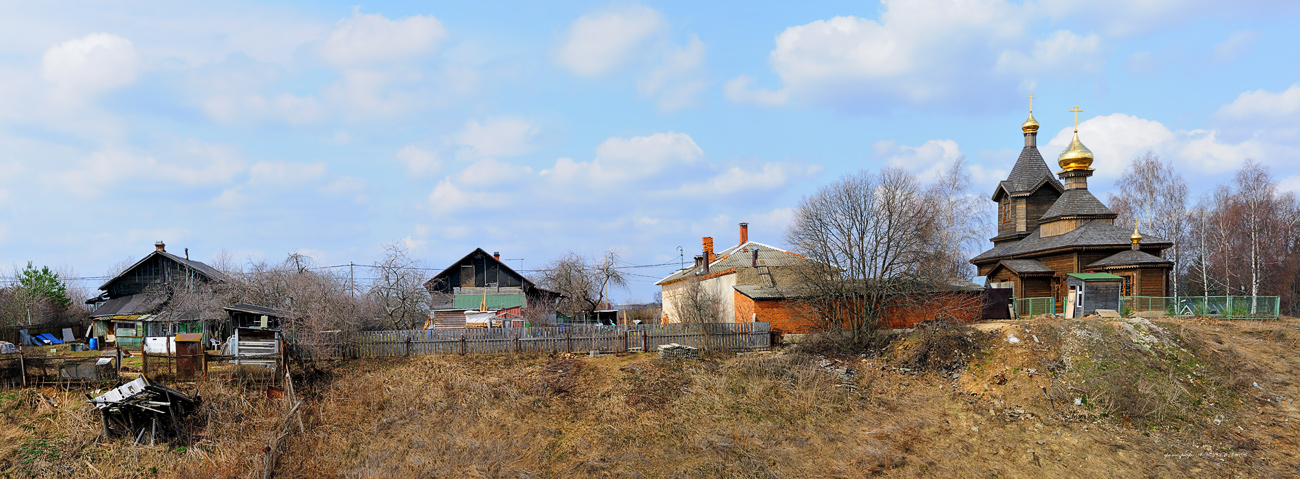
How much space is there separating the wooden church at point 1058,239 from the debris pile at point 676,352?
19000 millimetres

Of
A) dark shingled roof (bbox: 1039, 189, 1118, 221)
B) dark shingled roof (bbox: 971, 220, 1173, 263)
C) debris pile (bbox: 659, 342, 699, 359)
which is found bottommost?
debris pile (bbox: 659, 342, 699, 359)

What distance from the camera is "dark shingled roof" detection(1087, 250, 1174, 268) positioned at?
101 ft

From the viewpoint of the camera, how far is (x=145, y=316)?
3775cm

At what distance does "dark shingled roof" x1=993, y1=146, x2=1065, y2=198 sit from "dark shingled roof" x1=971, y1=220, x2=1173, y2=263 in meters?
2.96

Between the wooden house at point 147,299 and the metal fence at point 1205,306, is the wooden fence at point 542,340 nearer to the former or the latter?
the wooden house at point 147,299

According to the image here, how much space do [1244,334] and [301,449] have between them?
33757 millimetres

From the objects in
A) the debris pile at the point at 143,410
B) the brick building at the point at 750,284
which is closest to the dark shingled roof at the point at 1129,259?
the brick building at the point at 750,284

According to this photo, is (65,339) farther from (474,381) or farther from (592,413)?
(592,413)

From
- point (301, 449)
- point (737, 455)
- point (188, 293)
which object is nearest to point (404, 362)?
point (301, 449)

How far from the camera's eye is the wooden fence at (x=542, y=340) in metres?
26.0

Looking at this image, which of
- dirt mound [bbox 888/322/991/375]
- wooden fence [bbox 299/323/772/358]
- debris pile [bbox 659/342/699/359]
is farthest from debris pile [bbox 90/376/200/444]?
dirt mound [bbox 888/322/991/375]

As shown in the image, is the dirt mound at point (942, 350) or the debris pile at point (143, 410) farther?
the dirt mound at point (942, 350)

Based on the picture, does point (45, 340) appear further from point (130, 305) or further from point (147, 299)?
point (147, 299)

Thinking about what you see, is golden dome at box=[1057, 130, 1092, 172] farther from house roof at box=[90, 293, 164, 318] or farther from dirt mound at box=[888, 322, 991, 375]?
house roof at box=[90, 293, 164, 318]
